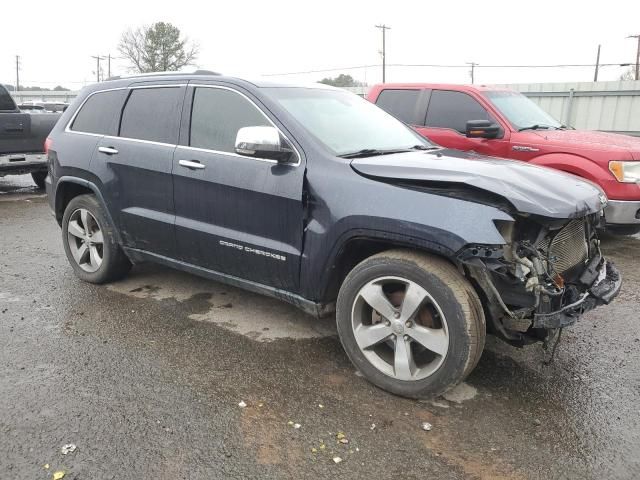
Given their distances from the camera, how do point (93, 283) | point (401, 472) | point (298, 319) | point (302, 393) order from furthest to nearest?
point (93, 283), point (298, 319), point (302, 393), point (401, 472)

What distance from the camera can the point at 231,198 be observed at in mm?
3652

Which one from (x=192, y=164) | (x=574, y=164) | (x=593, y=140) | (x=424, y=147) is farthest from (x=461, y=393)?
(x=593, y=140)

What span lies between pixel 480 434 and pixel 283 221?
164cm

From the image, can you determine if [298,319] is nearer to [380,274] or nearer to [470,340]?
[380,274]

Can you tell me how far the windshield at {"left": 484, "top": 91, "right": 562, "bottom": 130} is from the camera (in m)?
6.91

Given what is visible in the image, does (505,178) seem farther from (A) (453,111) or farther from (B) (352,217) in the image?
(A) (453,111)

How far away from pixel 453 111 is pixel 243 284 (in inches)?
179

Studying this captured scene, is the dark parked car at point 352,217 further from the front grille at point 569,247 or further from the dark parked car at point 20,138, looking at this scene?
the dark parked car at point 20,138

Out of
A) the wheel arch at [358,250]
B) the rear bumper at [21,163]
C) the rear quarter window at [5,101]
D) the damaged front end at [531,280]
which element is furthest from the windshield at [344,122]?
the rear quarter window at [5,101]

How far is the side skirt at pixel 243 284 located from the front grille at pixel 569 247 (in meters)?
1.33

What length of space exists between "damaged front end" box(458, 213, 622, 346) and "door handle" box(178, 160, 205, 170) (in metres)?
1.94

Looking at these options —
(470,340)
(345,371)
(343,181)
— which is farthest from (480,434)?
(343,181)

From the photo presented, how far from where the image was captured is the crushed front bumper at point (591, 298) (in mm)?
2781

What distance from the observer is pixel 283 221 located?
341 centimetres
